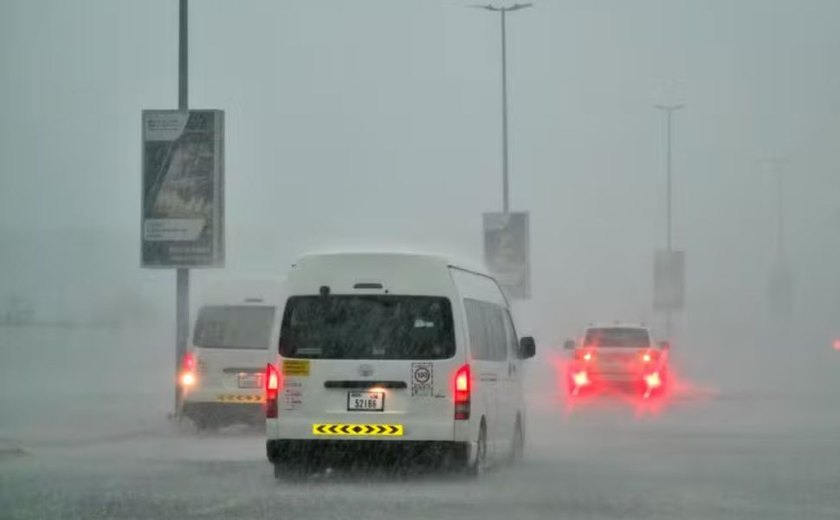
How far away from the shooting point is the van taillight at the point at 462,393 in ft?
59.1

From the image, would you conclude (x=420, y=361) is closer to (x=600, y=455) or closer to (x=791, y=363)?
(x=600, y=455)

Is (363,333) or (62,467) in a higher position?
(363,333)

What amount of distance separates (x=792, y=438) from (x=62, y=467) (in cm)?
1091

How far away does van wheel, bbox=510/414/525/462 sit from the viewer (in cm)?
2158

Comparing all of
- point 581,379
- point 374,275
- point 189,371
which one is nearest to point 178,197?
point 189,371

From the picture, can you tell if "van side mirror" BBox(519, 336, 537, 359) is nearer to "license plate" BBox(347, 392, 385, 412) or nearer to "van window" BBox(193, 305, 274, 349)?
"license plate" BBox(347, 392, 385, 412)

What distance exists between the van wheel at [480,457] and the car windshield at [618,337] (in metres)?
19.7

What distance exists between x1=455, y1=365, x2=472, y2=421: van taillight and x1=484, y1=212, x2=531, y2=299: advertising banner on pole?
30119 millimetres

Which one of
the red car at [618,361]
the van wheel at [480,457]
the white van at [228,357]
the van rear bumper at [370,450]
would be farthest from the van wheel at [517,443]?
the red car at [618,361]

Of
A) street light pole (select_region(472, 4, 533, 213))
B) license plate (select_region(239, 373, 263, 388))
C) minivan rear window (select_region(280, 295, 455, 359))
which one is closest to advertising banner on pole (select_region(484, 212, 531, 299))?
street light pole (select_region(472, 4, 533, 213))

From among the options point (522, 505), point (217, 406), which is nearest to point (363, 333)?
point (522, 505)

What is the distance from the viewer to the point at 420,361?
1812cm

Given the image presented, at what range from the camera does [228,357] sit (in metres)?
26.1

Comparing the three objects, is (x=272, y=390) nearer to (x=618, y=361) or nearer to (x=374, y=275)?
(x=374, y=275)
